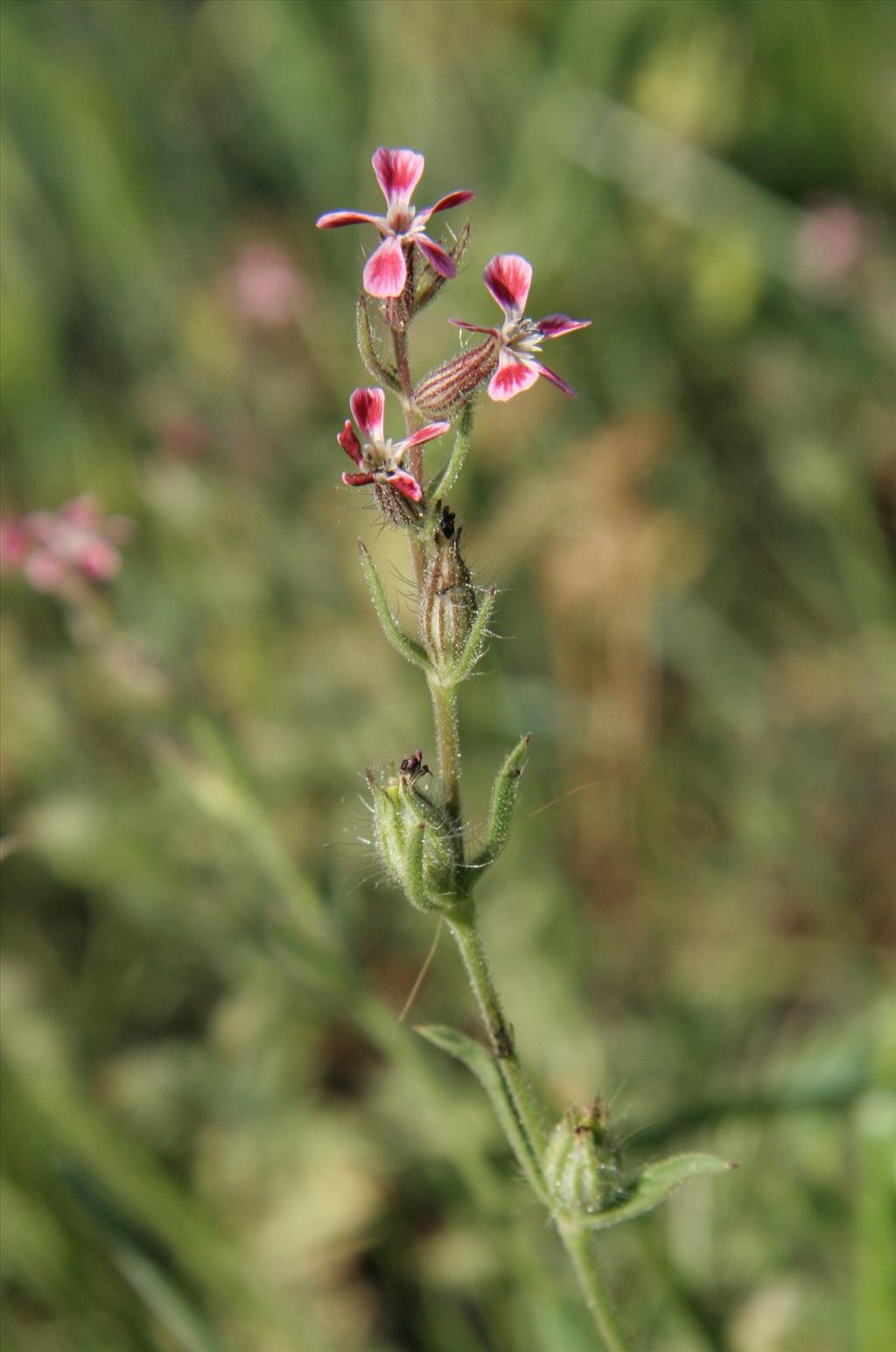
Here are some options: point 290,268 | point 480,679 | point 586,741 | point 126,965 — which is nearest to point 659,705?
point 586,741

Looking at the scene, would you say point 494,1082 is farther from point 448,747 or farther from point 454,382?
point 454,382

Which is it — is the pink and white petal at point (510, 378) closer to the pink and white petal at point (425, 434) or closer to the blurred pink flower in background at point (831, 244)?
the pink and white petal at point (425, 434)

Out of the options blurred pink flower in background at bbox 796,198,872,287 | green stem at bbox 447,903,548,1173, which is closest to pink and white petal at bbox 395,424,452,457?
green stem at bbox 447,903,548,1173

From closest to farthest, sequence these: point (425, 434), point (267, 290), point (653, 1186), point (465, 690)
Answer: point (425, 434)
point (653, 1186)
point (465, 690)
point (267, 290)


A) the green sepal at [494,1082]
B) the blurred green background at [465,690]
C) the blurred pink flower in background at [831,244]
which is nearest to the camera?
the green sepal at [494,1082]

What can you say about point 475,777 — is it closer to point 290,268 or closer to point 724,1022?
point 724,1022

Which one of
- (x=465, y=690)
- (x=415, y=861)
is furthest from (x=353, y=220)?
(x=465, y=690)

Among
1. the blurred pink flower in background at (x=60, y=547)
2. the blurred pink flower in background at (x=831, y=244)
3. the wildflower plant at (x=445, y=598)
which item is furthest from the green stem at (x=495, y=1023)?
the blurred pink flower in background at (x=831, y=244)
